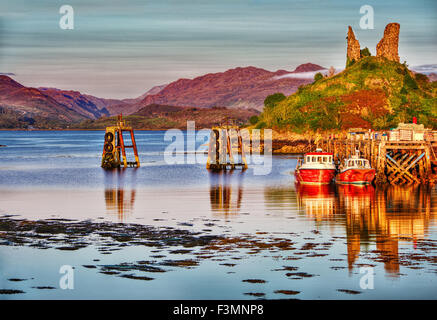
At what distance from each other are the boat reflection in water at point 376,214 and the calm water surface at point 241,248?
3.1 inches

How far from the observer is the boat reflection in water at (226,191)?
167 feet

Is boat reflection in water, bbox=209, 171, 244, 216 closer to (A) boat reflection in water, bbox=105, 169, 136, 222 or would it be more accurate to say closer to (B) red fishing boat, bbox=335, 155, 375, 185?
(A) boat reflection in water, bbox=105, 169, 136, 222

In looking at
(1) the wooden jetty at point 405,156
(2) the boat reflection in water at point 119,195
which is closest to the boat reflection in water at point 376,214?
(1) the wooden jetty at point 405,156

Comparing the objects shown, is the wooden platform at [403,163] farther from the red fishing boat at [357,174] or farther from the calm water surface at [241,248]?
the calm water surface at [241,248]

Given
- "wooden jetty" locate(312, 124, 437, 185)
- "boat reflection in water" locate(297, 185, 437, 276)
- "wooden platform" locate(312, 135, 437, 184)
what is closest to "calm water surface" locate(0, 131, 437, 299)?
"boat reflection in water" locate(297, 185, 437, 276)

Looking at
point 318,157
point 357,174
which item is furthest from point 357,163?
point 318,157

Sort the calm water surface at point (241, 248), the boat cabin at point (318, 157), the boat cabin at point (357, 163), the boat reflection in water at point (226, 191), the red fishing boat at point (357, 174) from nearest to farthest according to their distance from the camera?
the calm water surface at point (241, 248), the boat reflection in water at point (226, 191), the red fishing boat at point (357, 174), the boat cabin at point (357, 163), the boat cabin at point (318, 157)

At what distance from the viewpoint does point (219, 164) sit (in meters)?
103

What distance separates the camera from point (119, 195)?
6284 cm

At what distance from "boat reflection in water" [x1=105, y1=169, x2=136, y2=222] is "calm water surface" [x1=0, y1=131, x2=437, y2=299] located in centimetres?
22

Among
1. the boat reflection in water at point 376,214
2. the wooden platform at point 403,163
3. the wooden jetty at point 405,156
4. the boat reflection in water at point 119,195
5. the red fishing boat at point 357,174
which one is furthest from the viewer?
the wooden jetty at point 405,156

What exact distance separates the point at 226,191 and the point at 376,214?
23578mm

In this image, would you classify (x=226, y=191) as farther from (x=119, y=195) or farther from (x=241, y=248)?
(x=241, y=248)

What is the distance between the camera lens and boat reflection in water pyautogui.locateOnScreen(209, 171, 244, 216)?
50812 mm
